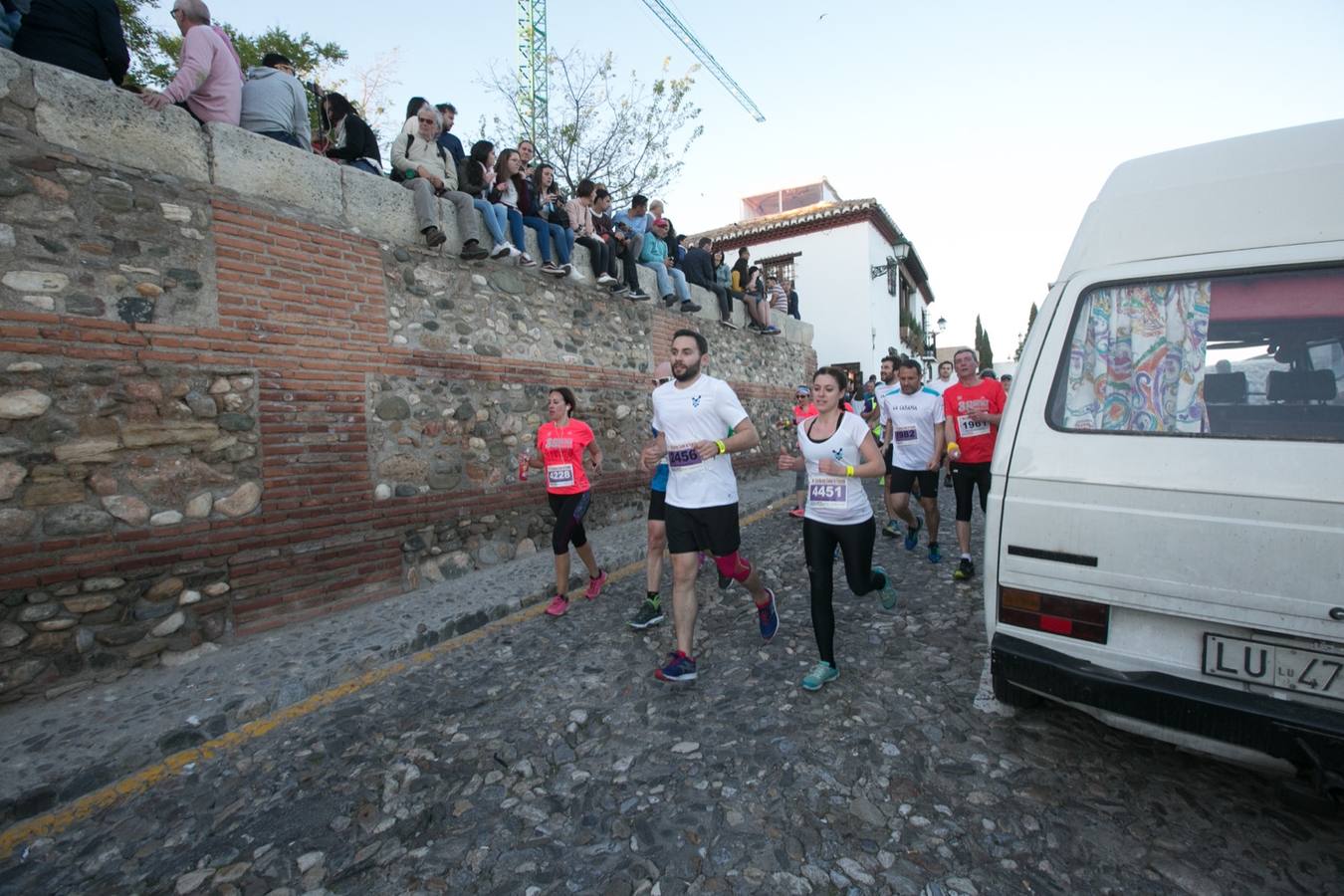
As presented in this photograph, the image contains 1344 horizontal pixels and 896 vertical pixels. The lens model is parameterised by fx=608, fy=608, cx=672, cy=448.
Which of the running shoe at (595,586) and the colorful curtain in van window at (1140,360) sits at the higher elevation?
the colorful curtain in van window at (1140,360)

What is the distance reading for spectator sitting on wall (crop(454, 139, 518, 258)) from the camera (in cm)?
636

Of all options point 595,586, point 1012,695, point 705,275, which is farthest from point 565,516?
point 705,275

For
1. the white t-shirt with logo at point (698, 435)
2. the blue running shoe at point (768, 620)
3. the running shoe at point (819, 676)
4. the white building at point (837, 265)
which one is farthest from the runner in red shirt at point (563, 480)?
the white building at point (837, 265)

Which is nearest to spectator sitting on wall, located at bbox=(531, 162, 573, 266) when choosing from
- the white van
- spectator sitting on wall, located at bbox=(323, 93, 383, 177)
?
spectator sitting on wall, located at bbox=(323, 93, 383, 177)

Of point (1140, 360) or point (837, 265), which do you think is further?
point (837, 265)

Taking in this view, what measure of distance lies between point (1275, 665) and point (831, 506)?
1875mm

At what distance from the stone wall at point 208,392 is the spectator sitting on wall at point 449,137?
1.23 m

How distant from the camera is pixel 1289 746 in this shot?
1825 millimetres

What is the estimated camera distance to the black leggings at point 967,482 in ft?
17.6

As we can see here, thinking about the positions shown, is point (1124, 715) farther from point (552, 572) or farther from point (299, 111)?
point (299, 111)

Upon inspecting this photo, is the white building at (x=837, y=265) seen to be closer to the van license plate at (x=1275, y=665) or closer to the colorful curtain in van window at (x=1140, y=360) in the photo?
the colorful curtain in van window at (x=1140, y=360)

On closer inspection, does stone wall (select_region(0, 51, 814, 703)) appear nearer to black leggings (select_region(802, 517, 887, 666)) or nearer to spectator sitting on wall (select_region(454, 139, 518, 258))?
spectator sitting on wall (select_region(454, 139, 518, 258))

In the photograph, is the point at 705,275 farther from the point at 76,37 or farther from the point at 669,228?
the point at 76,37

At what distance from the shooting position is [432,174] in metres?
6.11
